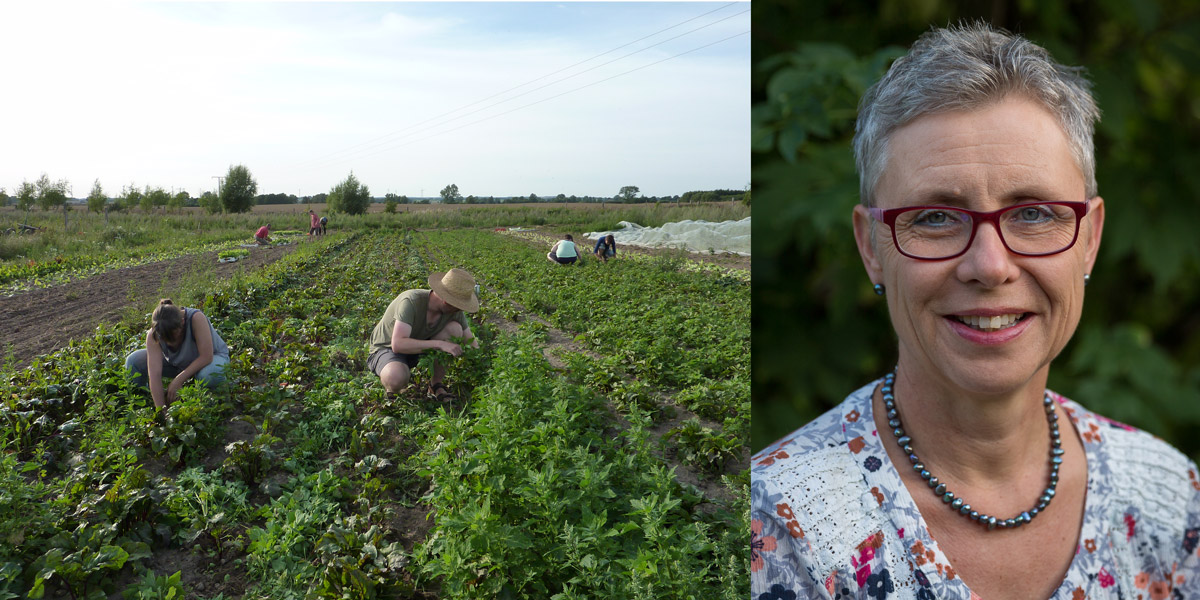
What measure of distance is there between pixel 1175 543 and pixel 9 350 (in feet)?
11.1

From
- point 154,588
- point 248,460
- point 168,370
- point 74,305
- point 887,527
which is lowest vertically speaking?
point 154,588

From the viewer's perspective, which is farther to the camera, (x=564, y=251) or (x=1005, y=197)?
(x=564, y=251)

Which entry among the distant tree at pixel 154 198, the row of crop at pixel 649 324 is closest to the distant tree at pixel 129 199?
the distant tree at pixel 154 198

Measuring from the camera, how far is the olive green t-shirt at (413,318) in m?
4.03

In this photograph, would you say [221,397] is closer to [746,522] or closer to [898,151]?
[746,522]

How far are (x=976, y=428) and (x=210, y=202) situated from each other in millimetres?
3227

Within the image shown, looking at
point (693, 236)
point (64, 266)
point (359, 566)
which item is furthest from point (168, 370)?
point (693, 236)

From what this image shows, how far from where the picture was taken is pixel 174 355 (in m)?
3.26

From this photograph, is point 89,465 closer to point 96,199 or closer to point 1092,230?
point 96,199

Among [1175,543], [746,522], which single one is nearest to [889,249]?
[1175,543]

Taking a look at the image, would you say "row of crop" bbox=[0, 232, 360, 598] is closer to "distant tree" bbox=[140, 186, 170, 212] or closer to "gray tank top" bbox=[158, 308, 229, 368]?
"gray tank top" bbox=[158, 308, 229, 368]

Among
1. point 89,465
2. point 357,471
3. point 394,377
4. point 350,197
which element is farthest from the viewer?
point 394,377

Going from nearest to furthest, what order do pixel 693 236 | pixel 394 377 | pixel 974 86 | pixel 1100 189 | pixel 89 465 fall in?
pixel 974 86, pixel 1100 189, pixel 89 465, pixel 394 377, pixel 693 236

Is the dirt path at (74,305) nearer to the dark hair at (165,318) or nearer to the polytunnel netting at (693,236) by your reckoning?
the dark hair at (165,318)
